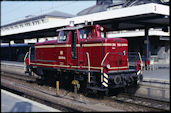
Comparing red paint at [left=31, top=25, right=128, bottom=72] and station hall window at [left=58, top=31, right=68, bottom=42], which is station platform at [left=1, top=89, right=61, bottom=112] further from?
station hall window at [left=58, top=31, right=68, bottom=42]

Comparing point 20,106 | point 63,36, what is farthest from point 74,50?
point 20,106

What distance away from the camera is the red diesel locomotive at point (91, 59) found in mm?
9531

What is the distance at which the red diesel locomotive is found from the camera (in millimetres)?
9531

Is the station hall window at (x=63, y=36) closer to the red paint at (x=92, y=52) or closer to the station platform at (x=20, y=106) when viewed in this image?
the red paint at (x=92, y=52)

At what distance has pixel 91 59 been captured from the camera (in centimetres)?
1012

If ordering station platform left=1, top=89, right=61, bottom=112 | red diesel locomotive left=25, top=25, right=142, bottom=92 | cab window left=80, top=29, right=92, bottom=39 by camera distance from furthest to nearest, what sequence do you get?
cab window left=80, top=29, right=92, bottom=39, red diesel locomotive left=25, top=25, right=142, bottom=92, station platform left=1, top=89, right=61, bottom=112

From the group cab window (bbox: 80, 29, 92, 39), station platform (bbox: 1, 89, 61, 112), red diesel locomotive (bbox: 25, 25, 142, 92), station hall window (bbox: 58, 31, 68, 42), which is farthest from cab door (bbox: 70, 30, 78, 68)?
station platform (bbox: 1, 89, 61, 112)

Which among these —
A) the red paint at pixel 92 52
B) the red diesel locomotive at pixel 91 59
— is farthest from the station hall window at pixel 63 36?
the red paint at pixel 92 52

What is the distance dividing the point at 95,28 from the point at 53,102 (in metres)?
4.01

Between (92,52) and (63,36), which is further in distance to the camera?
(63,36)

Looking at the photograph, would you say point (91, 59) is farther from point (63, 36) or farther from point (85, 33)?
point (63, 36)

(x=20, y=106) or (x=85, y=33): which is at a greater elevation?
(x=85, y=33)

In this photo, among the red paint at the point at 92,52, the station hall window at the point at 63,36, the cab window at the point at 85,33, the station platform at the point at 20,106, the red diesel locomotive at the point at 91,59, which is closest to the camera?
the station platform at the point at 20,106

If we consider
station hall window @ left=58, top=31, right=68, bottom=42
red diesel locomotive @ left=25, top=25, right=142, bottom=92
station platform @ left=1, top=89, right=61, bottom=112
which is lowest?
station platform @ left=1, top=89, right=61, bottom=112
